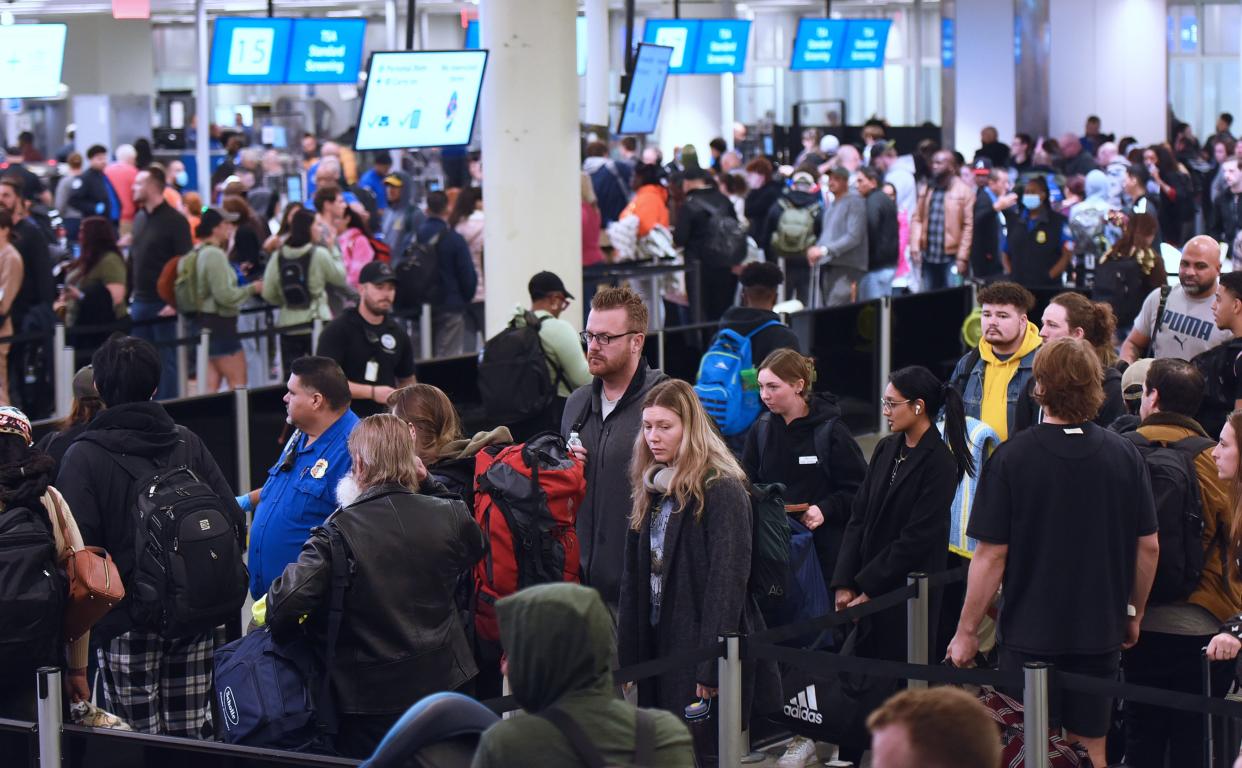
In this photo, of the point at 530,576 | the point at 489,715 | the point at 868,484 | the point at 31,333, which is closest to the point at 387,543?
the point at 530,576

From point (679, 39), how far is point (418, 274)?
10467mm

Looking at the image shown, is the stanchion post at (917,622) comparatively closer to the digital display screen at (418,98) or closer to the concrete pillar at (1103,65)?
the digital display screen at (418,98)

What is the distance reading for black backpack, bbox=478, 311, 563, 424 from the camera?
25.5 ft

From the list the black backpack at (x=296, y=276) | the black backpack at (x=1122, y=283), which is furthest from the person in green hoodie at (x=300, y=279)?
the black backpack at (x=1122, y=283)

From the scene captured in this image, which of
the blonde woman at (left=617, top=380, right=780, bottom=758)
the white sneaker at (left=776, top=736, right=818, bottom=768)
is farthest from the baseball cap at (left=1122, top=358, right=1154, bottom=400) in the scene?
the blonde woman at (left=617, top=380, right=780, bottom=758)

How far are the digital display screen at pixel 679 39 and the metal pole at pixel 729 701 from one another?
17.1m

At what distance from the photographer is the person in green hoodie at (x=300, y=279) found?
11.6m

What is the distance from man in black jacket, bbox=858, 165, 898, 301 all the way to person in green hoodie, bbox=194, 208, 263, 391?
5412 mm

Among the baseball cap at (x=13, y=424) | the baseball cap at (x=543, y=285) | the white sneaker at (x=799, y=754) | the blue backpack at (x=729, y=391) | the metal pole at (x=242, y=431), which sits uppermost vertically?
the baseball cap at (x=543, y=285)

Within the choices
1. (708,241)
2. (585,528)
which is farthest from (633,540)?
(708,241)

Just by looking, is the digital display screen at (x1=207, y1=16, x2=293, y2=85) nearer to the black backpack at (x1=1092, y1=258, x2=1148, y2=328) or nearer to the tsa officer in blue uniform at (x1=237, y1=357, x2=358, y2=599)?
the black backpack at (x1=1092, y1=258, x2=1148, y2=328)

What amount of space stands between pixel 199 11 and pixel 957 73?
39.4 ft

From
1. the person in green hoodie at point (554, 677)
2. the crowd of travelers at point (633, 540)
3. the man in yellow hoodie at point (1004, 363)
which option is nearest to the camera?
the person in green hoodie at point (554, 677)

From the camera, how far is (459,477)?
18.0 feet
